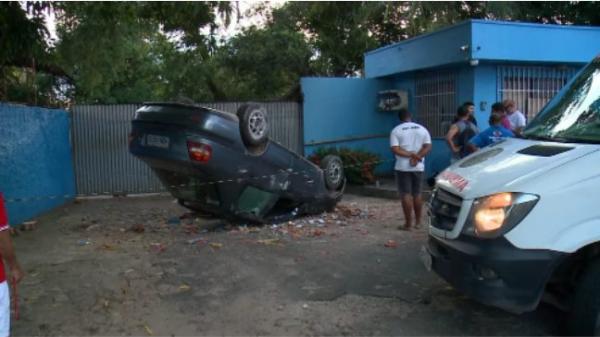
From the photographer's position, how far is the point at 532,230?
11.5 feet

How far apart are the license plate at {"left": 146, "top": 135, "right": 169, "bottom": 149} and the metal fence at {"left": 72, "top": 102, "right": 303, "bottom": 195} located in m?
6.21

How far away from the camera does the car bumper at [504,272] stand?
11.6 feet

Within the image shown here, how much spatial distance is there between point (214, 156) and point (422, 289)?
317cm

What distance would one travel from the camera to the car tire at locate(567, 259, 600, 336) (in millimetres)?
3625

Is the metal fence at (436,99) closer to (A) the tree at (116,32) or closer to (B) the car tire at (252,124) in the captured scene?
(A) the tree at (116,32)

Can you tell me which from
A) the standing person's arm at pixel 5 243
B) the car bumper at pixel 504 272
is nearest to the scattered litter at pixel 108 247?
the standing person's arm at pixel 5 243

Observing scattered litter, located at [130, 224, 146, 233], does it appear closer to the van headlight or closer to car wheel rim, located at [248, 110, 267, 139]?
car wheel rim, located at [248, 110, 267, 139]

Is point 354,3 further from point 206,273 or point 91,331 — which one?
point 91,331

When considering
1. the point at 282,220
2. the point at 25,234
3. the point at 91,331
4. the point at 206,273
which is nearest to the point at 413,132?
the point at 282,220

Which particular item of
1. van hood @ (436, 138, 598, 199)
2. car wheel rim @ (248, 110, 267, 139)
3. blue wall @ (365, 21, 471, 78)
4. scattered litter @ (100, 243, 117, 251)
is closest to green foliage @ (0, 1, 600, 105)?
blue wall @ (365, 21, 471, 78)

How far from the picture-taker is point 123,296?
5.12 meters

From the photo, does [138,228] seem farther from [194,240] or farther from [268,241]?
[268,241]

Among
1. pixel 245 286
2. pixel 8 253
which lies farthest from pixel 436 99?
pixel 8 253

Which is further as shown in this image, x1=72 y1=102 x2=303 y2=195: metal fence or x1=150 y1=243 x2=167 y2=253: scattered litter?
x1=72 y1=102 x2=303 y2=195: metal fence
